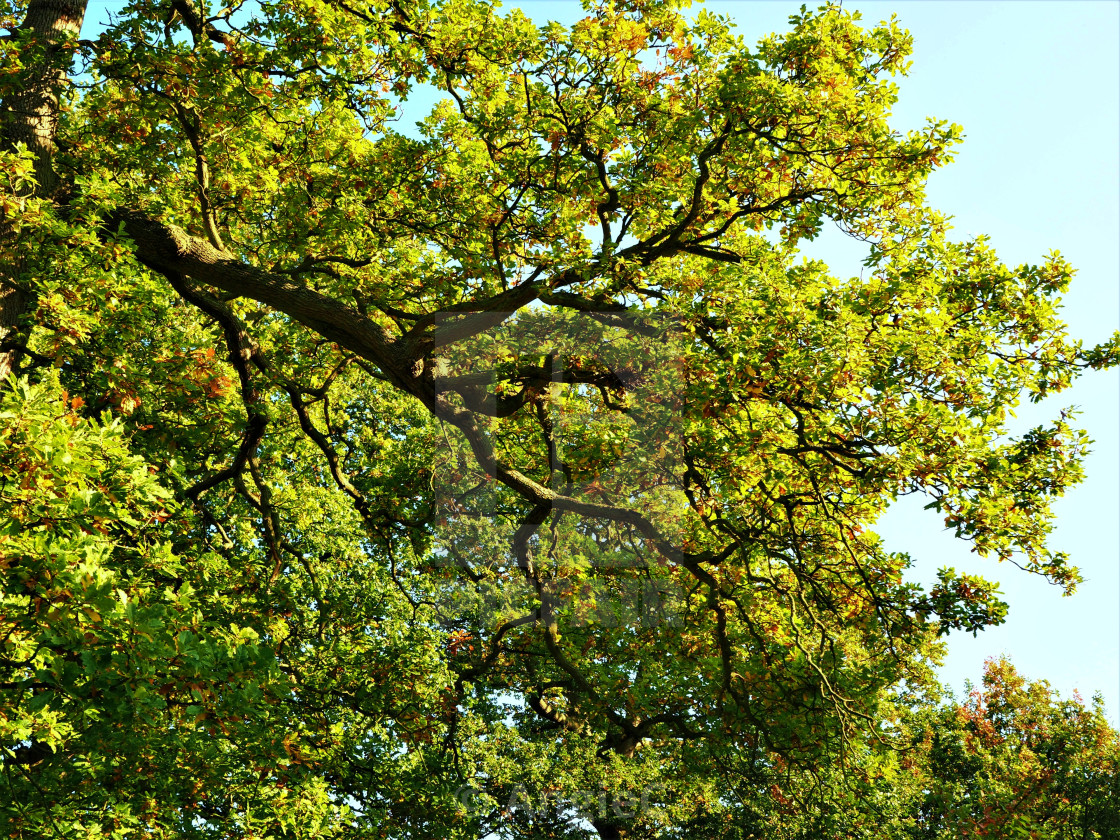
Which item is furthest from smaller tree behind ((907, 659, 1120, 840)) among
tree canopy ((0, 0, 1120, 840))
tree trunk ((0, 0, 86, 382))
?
tree trunk ((0, 0, 86, 382))

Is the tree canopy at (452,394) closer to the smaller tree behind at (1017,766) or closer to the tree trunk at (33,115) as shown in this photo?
the tree trunk at (33,115)

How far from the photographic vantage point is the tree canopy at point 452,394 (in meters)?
6.29

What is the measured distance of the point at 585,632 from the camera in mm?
14109

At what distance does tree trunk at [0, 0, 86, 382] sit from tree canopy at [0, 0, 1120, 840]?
46 mm

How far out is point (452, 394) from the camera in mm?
8633

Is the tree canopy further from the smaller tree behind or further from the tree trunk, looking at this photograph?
the smaller tree behind

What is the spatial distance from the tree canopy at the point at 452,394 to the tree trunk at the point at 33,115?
0.05m

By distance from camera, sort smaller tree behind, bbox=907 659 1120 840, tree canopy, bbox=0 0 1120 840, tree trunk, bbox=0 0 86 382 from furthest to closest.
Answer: smaller tree behind, bbox=907 659 1120 840, tree trunk, bbox=0 0 86 382, tree canopy, bbox=0 0 1120 840

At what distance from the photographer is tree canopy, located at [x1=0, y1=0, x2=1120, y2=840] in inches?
248

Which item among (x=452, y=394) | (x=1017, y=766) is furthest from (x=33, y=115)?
(x=1017, y=766)

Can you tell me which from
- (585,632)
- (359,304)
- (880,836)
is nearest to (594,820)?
(585,632)

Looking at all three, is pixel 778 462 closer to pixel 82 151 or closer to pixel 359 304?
pixel 359 304

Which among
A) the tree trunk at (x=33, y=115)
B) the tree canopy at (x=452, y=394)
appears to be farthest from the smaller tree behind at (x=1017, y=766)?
the tree trunk at (x=33, y=115)

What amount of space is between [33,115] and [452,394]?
4.81 m
